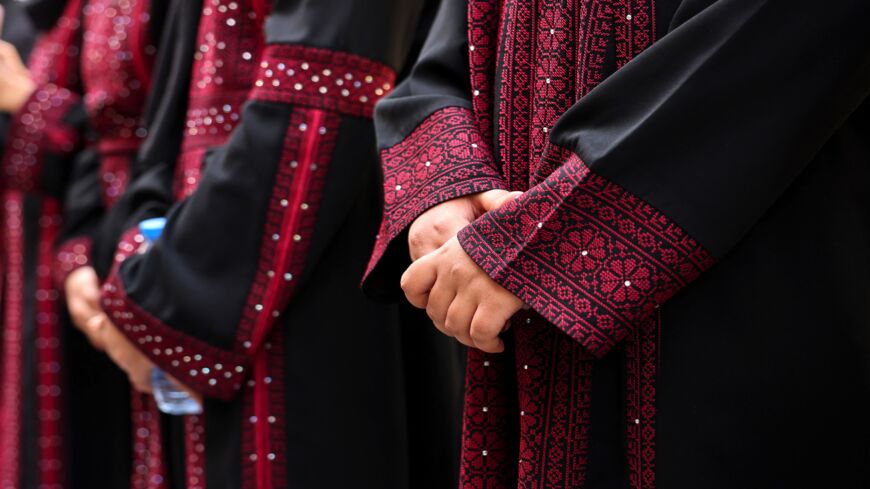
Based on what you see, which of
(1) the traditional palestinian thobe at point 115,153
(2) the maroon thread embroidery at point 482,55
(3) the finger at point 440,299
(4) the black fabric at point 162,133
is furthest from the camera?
(1) the traditional palestinian thobe at point 115,153

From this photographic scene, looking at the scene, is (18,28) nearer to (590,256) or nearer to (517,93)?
(517,93)

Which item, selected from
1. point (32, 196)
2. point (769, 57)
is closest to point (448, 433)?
point (769, 57)

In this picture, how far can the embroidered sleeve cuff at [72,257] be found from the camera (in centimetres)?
151

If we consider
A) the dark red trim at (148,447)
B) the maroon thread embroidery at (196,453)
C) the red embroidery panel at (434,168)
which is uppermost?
the red embroidery panel at (434,168)

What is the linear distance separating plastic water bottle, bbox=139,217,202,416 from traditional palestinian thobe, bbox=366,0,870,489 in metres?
0.57

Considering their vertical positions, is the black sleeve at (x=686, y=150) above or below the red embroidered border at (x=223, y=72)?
below

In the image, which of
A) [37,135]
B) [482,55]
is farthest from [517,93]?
[37,135]

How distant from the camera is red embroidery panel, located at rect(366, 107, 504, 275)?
84 centimetres

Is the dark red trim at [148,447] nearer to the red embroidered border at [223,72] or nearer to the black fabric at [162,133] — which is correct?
the black fabric at [162,133]

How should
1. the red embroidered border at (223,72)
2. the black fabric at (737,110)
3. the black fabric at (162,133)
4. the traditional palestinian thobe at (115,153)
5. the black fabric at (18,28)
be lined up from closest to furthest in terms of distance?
the black fabric at (737,110), the red embroidered border at (223,72), the black fabric at (162,133), the traditional palestinian thobe at (115,153), the black fabric at (18,28)

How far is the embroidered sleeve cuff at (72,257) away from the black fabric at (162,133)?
0.11m

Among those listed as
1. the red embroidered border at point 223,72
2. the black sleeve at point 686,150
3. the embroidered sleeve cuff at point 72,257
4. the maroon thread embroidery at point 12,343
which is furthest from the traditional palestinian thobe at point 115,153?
the black sleeve at point 686,150

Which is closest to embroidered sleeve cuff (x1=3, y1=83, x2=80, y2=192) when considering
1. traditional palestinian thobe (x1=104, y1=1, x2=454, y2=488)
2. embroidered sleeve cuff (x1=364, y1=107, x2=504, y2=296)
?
traditional palestinian thobe (x1=104, y1=1, x2=454, y2=488)

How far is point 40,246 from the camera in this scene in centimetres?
180
